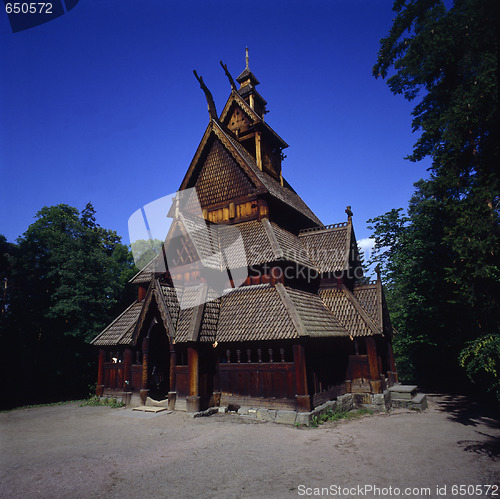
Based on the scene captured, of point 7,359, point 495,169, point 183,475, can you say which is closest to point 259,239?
point 495,169

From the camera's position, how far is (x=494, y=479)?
20.4 feet

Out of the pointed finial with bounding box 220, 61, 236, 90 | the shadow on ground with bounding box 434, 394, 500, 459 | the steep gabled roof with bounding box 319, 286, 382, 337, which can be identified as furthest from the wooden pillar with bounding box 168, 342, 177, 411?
the pointed finial with bounding box 220, 61, 236, 90

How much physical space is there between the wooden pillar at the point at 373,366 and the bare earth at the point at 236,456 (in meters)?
1.83

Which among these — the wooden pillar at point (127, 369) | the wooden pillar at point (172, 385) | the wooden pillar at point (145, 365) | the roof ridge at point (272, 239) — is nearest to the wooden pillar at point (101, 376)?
the wooden pillar at point (127, 369)

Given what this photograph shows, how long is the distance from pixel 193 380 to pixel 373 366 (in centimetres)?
825

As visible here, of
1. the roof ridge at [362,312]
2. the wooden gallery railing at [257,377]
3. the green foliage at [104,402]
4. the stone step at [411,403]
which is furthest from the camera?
the green foliage at [104,402]

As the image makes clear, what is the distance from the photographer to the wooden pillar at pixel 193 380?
469 inches

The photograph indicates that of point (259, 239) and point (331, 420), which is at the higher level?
point (259, 239)

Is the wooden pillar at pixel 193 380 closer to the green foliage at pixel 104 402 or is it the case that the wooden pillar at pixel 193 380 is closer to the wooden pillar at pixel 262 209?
the green foliage at pixel 104 402

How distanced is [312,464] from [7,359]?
25844 millimetres

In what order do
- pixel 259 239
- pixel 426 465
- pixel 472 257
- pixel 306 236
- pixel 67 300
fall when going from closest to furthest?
pixel 426 465, pixel 472 257, pixel 259 239, pixel 306 236, pixel 67 300

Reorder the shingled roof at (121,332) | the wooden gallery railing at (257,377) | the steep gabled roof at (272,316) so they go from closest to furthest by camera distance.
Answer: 1. the wooden gallery railing at (257,377)
2. the steep gabled roof at (272,316)
3. the shingled roof at (121,332)

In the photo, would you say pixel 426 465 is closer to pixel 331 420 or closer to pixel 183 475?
pixel 331 420

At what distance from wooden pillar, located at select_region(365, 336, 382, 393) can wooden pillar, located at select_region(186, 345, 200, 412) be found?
797 cm
